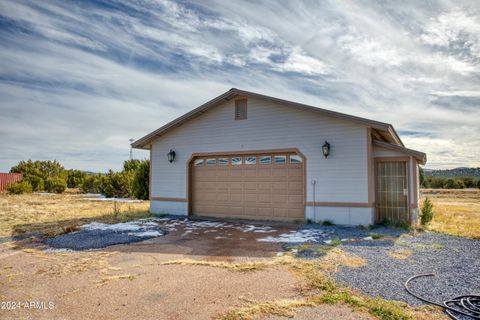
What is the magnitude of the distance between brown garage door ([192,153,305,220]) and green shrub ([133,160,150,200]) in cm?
857

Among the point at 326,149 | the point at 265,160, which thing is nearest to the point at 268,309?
the point at 326,149

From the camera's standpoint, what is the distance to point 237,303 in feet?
13.7

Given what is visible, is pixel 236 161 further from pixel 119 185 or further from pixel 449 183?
pixel 449 183

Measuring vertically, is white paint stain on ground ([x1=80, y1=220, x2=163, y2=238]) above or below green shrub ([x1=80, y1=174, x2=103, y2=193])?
below

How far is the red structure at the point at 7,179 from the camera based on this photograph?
89.8 ft

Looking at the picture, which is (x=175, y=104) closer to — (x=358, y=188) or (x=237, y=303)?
(x=358, y=188)

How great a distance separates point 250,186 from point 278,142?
189 centimetres

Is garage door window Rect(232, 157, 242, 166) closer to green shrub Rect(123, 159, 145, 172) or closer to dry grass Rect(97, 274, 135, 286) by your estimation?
dry grass Rect(97, 274, 135, 286)

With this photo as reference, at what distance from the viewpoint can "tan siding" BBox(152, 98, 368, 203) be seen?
10.1 m

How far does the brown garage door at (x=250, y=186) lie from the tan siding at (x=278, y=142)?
42 cm

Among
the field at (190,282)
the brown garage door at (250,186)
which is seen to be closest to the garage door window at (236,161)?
the brown garage door at (250,186)

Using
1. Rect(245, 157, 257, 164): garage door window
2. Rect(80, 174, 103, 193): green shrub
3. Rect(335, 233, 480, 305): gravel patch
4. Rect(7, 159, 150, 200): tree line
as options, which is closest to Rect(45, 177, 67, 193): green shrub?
Rect(7, 159, 150, 200): tree line

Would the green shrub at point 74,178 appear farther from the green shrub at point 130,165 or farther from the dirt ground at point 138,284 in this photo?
the dirt ground at point 138,284

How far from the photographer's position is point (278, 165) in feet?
37.3
